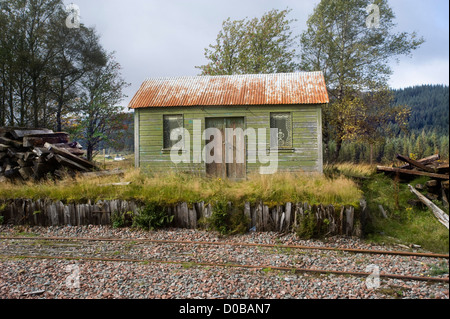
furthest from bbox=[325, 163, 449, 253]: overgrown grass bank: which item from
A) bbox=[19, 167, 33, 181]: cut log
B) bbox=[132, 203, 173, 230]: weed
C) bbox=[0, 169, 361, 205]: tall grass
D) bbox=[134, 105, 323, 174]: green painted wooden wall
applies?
bbox=[19, 167, 33, 181]: cut log

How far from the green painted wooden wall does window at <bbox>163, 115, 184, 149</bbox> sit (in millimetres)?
183

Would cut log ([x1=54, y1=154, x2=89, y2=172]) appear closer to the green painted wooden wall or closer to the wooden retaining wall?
the wooden retaining wall

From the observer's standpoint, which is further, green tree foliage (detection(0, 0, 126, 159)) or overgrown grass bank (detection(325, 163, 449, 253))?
green tree foliage (detection(0, 0, 126, 159))

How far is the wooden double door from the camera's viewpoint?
10875mm

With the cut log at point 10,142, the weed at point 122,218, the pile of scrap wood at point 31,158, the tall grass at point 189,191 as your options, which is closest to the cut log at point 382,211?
the tall grass at point 189,191

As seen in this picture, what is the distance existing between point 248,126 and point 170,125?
330 centimetres

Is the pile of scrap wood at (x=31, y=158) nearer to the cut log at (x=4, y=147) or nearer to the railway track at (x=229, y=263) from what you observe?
the cut log at (x=4, y=147)

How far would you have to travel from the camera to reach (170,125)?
11367 millimetres

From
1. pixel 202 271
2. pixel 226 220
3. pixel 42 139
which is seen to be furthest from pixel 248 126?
pixel 42 139

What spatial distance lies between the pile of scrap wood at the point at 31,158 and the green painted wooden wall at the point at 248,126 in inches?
101

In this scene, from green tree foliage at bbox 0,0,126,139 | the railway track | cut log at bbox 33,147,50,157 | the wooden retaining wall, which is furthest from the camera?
A: green tree foliage at bbox 0,0,126,139
